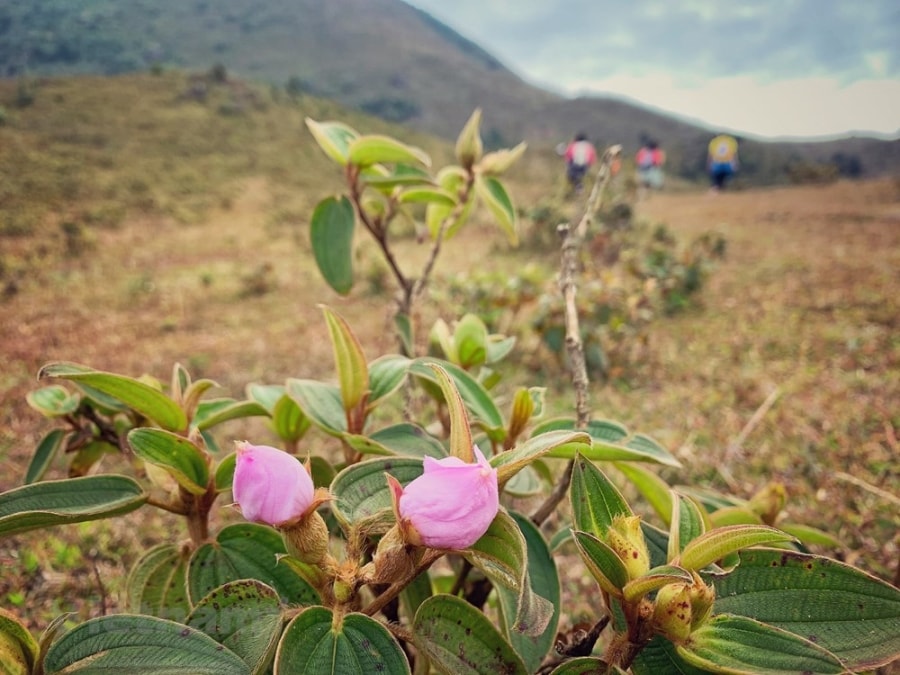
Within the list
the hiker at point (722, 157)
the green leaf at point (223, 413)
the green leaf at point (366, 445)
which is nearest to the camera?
the green leaf at point (366, 445)

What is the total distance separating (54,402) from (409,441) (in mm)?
518

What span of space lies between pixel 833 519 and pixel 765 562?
49.8 inches

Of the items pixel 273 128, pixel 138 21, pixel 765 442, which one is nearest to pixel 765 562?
pixel 765 442

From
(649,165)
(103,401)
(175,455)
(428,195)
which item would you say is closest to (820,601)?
(175,455)

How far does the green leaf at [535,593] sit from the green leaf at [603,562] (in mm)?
62

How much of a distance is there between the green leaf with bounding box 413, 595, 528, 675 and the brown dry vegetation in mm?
371

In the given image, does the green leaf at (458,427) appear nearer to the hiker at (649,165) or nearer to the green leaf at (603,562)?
the green leaf at (603,562)

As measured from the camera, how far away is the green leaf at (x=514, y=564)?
0.35 m

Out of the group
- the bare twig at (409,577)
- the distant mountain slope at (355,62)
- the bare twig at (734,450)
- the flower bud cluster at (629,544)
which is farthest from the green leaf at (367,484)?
the distant mountain slope at (355,62)

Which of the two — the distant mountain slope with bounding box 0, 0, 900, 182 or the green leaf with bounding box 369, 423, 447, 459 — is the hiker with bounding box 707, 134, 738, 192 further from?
the green leaf with bounding box 369, 423, 447, 459

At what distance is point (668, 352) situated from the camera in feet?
9.24

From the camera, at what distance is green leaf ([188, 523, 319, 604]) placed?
21.8 inches

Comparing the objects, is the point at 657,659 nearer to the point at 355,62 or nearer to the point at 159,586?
the point at 159,586

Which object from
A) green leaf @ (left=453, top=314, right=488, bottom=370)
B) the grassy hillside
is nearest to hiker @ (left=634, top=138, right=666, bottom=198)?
the grassy hillside
